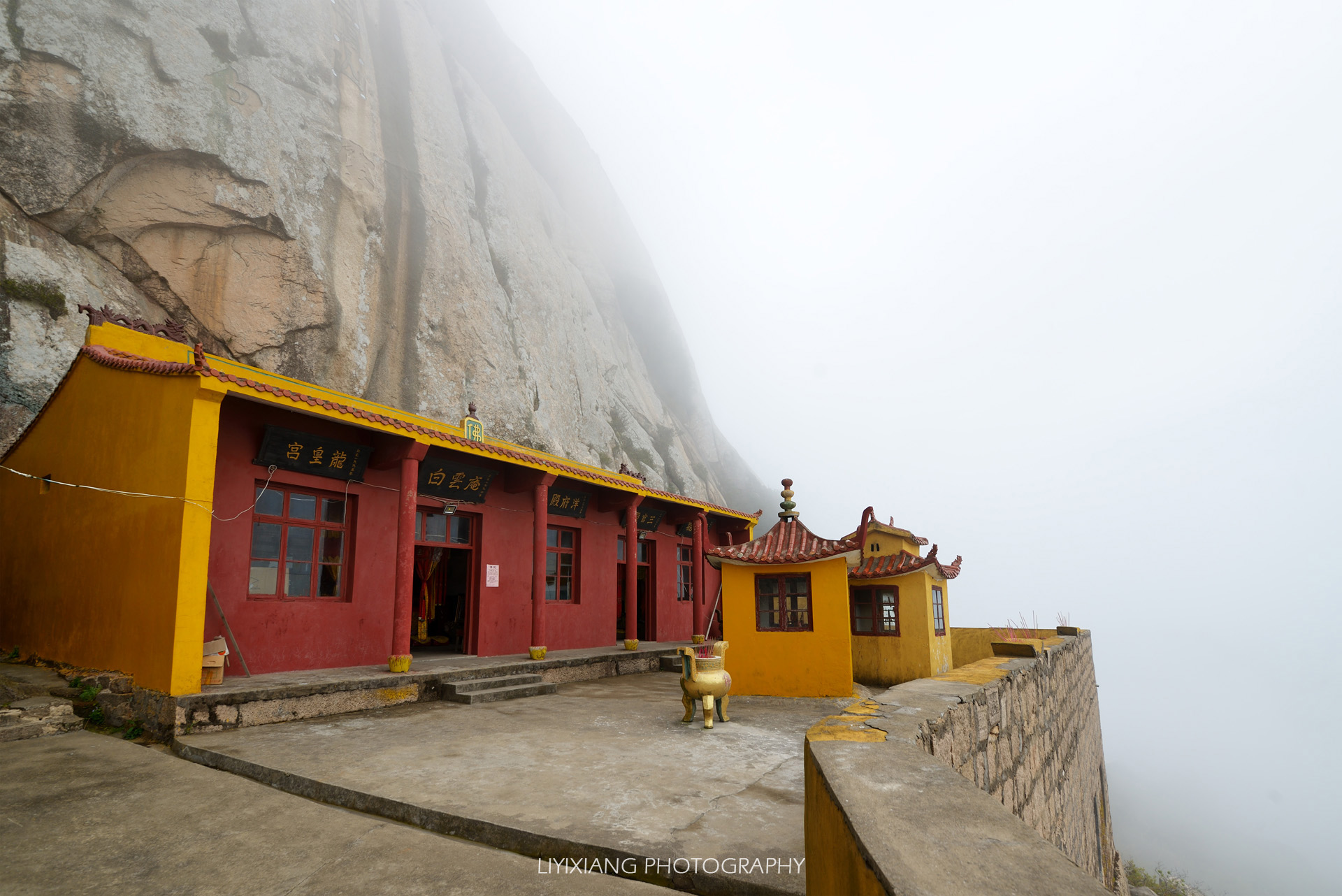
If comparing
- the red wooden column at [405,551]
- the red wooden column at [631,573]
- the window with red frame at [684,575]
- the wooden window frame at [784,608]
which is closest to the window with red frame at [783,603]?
the wooden window frame at [784,608]

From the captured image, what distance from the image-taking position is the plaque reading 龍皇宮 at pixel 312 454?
8.13m

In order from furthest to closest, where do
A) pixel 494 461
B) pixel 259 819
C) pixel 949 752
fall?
pixel 494 461, pixel 949 752, pixel 259 819

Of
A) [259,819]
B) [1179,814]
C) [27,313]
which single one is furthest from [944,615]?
[1179,814]

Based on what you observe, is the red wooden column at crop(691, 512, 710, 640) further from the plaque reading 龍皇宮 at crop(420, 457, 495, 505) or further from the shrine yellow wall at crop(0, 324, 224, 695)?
the shrine yellow wall at crop(0, 324, 224, 695)

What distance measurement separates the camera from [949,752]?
13.9ft

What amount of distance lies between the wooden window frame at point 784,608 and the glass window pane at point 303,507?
6.26 meters

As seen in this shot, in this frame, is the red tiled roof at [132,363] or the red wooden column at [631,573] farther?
the red wooden column at [631,573]

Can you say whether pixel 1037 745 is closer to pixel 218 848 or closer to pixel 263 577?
pixel 218 848

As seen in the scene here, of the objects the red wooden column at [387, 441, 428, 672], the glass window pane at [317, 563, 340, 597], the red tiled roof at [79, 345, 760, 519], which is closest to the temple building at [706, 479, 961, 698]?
the red tiled roof at [79, 345, 760, 519]

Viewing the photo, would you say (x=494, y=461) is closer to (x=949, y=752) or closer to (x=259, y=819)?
(x=259, y=819)

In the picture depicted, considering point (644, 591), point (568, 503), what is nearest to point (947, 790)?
point (568, 503)

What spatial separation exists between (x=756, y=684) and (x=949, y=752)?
433 centimetres

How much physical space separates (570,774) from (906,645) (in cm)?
690

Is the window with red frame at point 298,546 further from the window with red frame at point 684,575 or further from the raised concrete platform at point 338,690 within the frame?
the window with red frame at point 684,575
